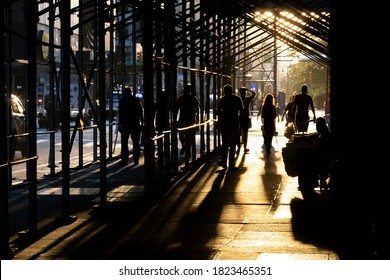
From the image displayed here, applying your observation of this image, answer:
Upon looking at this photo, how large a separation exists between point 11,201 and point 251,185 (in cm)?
381

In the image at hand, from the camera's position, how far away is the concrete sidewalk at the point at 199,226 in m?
8.75

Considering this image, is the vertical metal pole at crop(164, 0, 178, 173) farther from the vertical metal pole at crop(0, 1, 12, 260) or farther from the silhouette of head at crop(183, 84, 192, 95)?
the vertical metal pole at crop(0, 1, 12, 260)

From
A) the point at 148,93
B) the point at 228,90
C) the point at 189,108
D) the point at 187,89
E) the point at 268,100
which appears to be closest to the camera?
the point at 148,93

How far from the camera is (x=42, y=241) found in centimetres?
952

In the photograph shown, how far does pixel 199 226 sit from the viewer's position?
34.6 feet

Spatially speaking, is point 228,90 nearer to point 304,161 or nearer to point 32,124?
point 304,161

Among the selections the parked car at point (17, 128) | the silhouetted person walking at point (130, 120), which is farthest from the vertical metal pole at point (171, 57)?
the silhouetted person walking at point (130, 120)

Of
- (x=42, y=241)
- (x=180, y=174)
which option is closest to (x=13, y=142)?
(x=180, y=174)

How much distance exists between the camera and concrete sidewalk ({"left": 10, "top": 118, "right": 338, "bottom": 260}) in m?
8.75

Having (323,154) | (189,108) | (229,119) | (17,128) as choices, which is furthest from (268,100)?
(323,154)

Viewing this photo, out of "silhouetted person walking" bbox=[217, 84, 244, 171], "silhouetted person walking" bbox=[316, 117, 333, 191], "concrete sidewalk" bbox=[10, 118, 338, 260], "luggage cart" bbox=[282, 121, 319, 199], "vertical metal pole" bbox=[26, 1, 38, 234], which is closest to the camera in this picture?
"concrete sidewalk" bbox=[10, 118, 338, 260]

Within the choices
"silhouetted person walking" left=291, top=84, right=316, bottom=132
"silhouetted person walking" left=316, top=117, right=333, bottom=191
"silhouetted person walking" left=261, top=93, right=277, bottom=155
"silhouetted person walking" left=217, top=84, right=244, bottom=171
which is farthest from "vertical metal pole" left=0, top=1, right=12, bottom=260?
"silhouetted person walking" left=261, top=93, right=277, bottom=155

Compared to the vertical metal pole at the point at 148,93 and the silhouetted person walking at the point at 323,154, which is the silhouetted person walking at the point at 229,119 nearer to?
the vertical metal pole at the point at 148,93

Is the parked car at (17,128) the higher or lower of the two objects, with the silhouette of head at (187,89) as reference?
lower
